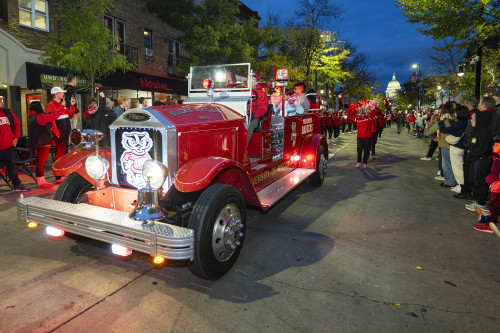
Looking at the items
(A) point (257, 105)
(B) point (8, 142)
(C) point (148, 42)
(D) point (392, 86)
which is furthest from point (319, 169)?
(D) point (392, 86)

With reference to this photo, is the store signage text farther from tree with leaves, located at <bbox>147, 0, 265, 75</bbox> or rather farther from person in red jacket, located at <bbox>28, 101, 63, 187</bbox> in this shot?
person in red jacket, located at <bbox>28, 101, 63, 187</bbox>

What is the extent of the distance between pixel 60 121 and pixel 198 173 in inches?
216

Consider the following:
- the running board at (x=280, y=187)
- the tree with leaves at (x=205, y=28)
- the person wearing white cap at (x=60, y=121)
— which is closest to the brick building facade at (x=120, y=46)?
the tree with leaves at (x=205, y=28)

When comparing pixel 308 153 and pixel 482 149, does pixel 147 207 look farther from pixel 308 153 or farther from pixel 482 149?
pixel 482 149

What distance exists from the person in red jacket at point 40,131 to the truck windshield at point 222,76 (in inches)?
124

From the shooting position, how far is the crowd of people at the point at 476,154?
4.79 m

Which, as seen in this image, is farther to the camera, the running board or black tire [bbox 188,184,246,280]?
the running board

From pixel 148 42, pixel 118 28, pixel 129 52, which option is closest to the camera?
pixel 118 28

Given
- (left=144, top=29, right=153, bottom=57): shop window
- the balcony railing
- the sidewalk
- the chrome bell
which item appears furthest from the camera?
(left=144, top=29, right=153, bottom=57): shop window

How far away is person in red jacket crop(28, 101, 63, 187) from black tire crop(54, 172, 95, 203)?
11.6ft

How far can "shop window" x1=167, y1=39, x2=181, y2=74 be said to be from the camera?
19536 millimetres

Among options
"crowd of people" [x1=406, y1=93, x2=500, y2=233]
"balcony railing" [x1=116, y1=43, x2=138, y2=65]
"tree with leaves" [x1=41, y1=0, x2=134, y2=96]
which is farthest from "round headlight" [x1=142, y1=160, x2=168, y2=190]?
"balcony railing" [x1=116, y1=43, x2=138, y2=65]

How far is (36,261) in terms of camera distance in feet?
11.6

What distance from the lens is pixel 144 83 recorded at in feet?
52.9
